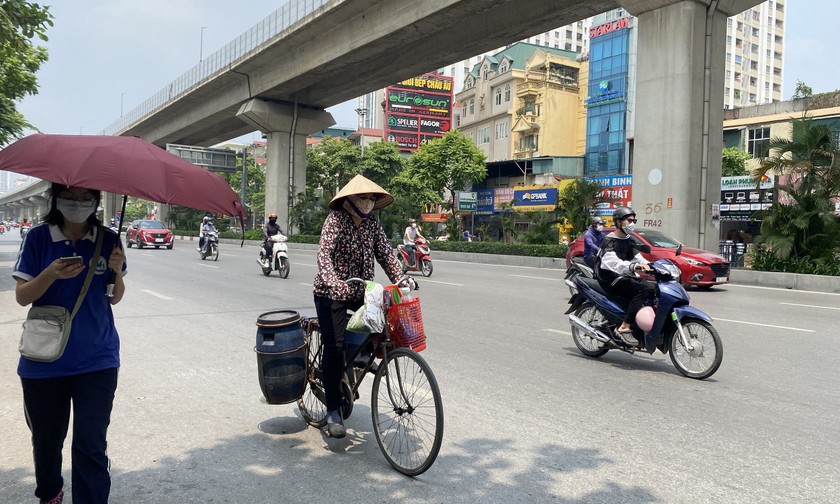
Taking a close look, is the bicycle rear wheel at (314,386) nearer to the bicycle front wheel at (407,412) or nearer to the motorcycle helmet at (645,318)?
the bicycle front wheel at (407,412)

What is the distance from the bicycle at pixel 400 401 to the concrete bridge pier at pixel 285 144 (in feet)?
109

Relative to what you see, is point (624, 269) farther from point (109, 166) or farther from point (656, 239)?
point (656, 239)

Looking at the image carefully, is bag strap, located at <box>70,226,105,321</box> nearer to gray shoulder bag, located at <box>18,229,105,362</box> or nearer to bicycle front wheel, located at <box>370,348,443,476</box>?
gray shoulder bag, located at <box>18,229,105,362</box>

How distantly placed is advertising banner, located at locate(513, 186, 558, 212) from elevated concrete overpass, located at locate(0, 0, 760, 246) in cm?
1238

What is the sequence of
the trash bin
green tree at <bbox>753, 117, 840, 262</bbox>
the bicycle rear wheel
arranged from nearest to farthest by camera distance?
the trash bin
the bicycle rear wheel
green tree at <bbox>753, 117, 840, 262</bbox>

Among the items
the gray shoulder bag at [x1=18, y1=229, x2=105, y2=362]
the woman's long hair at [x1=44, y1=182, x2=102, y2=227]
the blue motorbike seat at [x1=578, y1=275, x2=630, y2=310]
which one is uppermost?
the woman's long hair at [x1=44, y1=182, x2=102, y2=227]

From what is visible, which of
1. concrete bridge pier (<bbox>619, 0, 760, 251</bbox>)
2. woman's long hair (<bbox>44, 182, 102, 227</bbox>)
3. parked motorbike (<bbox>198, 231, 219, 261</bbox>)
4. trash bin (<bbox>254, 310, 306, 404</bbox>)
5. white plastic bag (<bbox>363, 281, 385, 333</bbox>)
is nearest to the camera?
woman's long hair (<bbox>44, 182, 102, 227</bbox>)

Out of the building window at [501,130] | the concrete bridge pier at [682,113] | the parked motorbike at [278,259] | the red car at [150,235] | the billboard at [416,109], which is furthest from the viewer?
the billboard at [416,109]

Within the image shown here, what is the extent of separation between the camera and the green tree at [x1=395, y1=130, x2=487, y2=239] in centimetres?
4488

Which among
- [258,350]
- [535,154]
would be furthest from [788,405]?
[535,154]

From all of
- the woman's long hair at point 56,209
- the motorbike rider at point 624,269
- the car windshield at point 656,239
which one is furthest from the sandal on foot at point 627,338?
the car windshield at point 656,239

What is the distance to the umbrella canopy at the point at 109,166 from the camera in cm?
234

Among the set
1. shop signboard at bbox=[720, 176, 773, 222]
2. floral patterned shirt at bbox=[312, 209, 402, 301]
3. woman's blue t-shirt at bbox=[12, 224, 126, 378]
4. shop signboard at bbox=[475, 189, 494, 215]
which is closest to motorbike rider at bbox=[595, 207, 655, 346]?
floral patterned shirt at bbox=[312, 209, 402, 301]

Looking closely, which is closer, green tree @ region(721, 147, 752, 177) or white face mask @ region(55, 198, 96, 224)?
white face mask @ region(55, 198, 96, 224)
